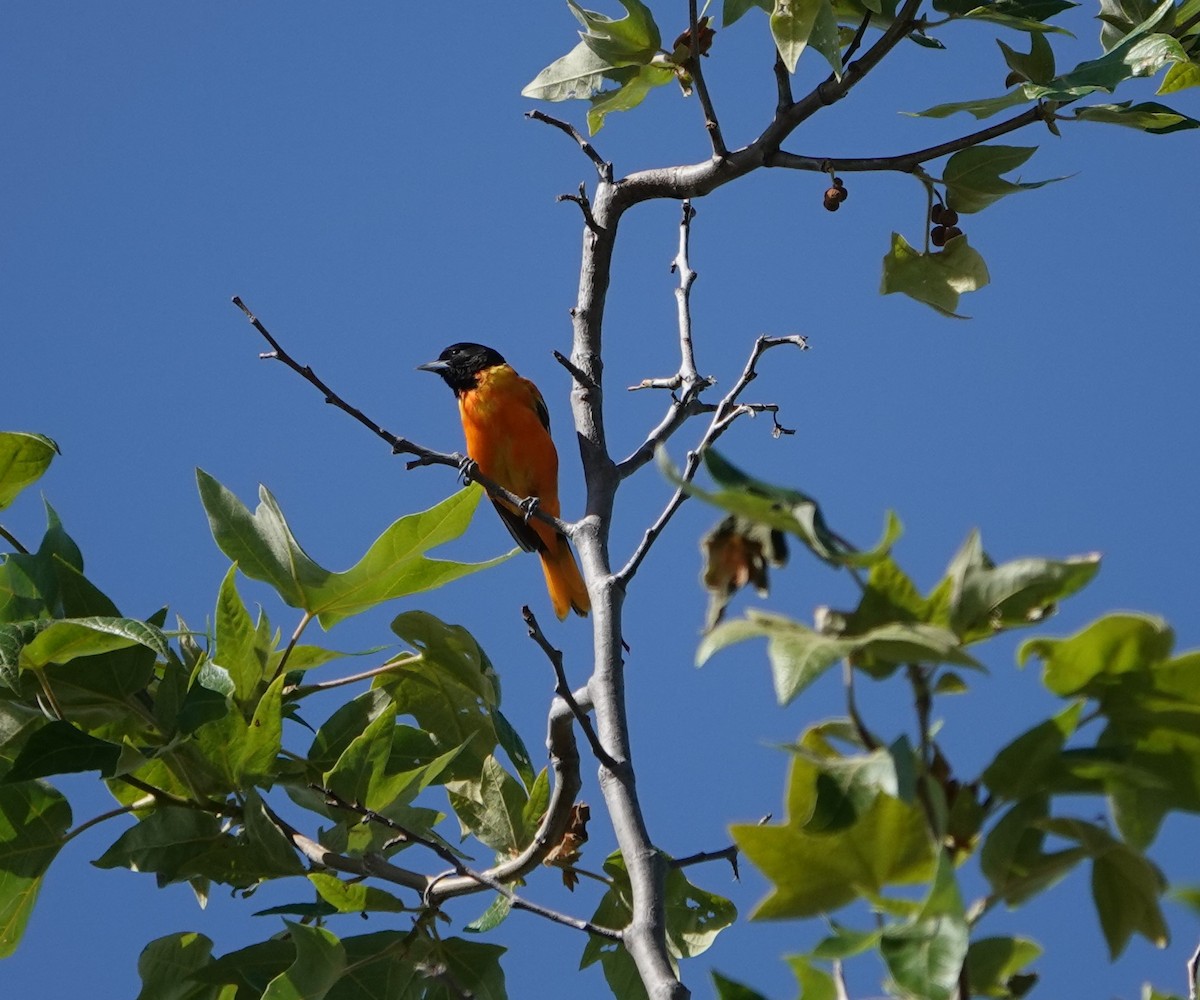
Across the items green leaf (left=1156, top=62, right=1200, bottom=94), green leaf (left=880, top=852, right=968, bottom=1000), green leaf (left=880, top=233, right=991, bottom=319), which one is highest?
green leaf (left=1156, top=62, right=1200, bottom=94)

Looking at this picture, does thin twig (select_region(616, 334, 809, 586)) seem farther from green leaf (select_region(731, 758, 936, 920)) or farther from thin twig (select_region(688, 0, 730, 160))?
green leaf (select_region(731, 758, 936, 920))

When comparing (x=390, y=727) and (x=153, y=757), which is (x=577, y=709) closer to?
(x=390, y=727)

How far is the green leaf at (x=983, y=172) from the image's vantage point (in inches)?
83.4

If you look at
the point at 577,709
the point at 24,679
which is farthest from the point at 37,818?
the point at 577,709

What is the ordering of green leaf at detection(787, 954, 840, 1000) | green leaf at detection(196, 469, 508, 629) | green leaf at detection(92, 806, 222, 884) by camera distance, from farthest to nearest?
green leaf at detection(196, 469, 508, 629) → green leaf at detection(92, 806, 222, 884) → green leaf at detection(787, 954, 840, 1000)

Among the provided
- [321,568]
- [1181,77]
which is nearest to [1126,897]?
[321,568]

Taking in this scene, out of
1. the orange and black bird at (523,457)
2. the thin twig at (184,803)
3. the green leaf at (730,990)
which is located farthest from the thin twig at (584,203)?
the orange and black bird at (523,457)

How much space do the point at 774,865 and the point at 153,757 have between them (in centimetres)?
109

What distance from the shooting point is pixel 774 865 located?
2.79ft

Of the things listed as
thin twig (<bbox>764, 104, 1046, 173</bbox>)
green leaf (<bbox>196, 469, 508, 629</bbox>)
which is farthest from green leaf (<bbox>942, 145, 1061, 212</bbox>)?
green leaf (<bbox>196, 469, 508, 629</bbox>)

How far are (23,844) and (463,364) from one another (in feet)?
19.0

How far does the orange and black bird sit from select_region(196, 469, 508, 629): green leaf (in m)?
4.50

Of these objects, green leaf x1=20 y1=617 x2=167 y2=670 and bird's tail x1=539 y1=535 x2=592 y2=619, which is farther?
bird's tail x1=539 y1=535 x2=592 y2=619

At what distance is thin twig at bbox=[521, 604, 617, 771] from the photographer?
1597 mm
